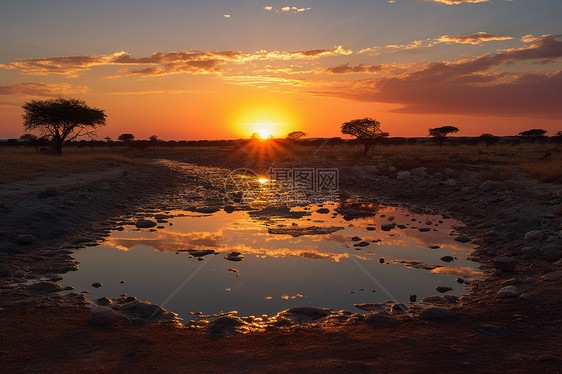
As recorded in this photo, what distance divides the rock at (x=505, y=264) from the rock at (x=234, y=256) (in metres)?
5.77

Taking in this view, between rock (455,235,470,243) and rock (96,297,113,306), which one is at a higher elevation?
rock (455,235,470,243)

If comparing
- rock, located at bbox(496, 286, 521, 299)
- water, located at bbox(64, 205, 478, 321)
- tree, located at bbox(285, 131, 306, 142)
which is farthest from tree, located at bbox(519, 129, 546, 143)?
rock, located at bbox(496, 286, 521, 299)

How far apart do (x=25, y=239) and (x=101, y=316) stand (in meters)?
5.19

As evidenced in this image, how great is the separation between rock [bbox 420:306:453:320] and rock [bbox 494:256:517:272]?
2.87 m

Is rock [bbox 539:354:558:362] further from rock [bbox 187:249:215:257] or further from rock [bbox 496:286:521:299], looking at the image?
rock [bbox 187:249:215:257]

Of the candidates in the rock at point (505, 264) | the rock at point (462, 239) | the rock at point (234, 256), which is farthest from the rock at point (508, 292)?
the rock at point (234, 256)

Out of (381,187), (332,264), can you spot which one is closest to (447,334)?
(332,264)

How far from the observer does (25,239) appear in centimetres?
891

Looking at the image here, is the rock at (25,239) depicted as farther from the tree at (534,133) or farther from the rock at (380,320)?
the tree at (534,133)

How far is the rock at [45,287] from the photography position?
654 cm

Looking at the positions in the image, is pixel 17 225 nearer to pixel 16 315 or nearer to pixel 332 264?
pixel 16 315

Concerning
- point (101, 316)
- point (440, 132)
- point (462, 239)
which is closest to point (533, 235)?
point (462, 239)

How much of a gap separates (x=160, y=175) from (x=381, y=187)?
15.0 metres

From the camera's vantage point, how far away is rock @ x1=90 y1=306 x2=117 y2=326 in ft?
17.4
